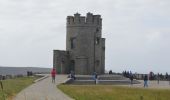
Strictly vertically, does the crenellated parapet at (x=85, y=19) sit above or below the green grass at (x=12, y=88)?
above

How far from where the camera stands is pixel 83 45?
71062 millimetres

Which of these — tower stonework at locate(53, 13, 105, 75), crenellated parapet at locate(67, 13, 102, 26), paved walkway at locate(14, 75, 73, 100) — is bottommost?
paved walkway at locate(14, 75, 73, 100)

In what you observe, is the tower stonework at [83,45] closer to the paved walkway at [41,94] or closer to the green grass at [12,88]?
the green grass at [12,88]

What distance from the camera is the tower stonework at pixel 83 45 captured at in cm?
7088

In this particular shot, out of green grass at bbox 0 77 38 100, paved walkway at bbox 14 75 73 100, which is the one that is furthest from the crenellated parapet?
paved walkway at bbox 14 75 73 100

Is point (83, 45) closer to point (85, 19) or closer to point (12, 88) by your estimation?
point (85, 19)

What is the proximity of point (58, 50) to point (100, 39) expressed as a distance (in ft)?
18.6

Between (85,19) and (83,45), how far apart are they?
331cm

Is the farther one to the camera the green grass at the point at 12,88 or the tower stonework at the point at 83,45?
the tower stonework at the point at 83,45

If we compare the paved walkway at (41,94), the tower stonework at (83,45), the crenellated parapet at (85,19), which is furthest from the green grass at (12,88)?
the crenellated parapet at (85,19)

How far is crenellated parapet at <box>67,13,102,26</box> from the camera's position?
7106 centimetres

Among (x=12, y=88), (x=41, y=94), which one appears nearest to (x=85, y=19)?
(x=12, y=88)

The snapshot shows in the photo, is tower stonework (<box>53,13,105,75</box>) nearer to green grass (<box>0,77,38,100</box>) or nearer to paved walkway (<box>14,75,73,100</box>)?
green grass (<box>0,77,38,100</box>)

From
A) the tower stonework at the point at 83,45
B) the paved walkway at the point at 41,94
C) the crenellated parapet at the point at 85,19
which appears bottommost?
the paved walkway at the point at 41,94
